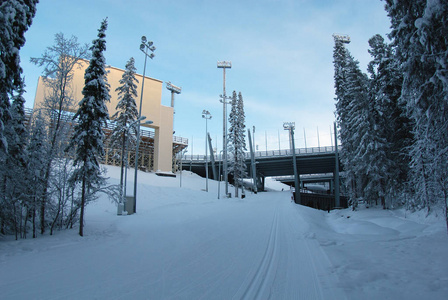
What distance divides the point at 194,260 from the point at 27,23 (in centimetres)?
975

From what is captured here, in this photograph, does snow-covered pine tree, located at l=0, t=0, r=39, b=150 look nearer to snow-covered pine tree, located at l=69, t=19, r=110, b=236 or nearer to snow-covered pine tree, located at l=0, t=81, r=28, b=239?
snow-covered pine tree, located at l=0, t=81, r=28, b=239

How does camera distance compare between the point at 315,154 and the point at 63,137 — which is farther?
the point at 315,154

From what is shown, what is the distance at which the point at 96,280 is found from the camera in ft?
16.8

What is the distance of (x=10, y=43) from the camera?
7.50m

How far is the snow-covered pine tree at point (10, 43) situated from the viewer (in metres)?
7.04

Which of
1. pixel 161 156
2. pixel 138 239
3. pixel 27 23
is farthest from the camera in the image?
pixel 161 156

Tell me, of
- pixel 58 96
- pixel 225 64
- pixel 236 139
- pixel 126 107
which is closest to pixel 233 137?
pixel 236 139

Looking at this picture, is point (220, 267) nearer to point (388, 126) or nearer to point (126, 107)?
point (388, 126)

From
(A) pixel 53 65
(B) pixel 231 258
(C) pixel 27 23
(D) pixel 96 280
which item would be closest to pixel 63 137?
(A) pixel 53 65

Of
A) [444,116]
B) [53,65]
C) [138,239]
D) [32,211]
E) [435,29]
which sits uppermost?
[53,65]

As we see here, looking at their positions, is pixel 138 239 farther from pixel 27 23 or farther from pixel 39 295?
pixel 27 23

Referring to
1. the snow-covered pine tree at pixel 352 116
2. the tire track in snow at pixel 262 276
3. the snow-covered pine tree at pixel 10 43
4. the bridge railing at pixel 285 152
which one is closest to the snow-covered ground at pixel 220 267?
the tire track in snow at pixel 262 276

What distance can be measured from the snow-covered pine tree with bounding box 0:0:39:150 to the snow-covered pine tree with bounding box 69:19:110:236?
2.50 meters

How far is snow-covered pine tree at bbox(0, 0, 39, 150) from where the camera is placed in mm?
7035
